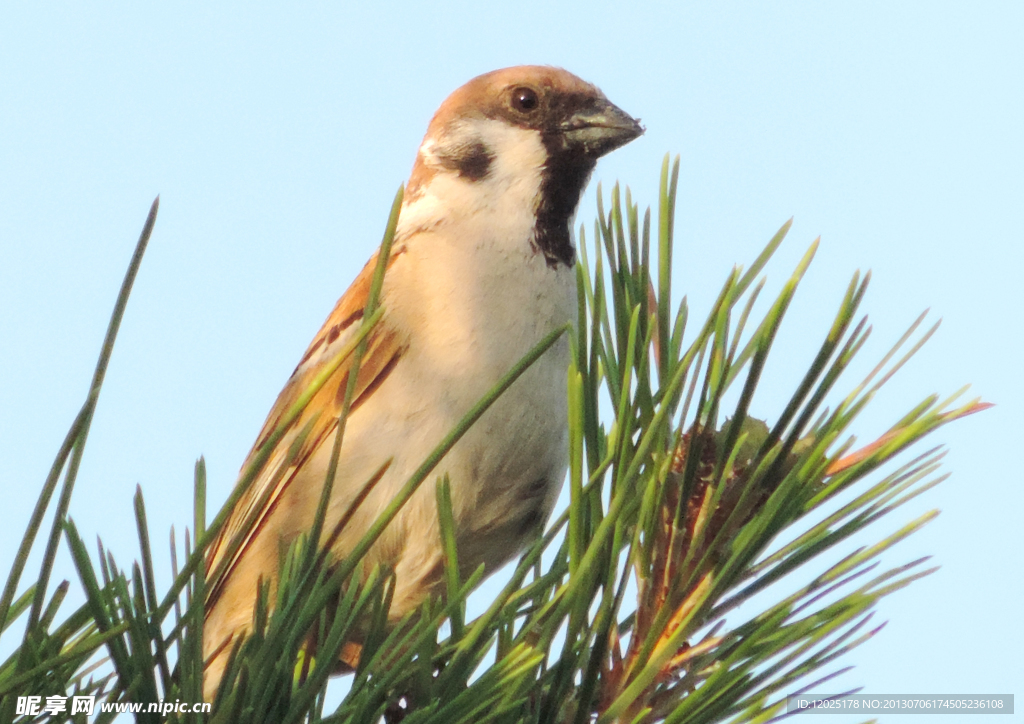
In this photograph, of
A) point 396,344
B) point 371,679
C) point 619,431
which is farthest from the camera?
point 396,344

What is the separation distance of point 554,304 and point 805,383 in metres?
1.75

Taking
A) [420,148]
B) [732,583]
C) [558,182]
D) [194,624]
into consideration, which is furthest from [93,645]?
[420,148]

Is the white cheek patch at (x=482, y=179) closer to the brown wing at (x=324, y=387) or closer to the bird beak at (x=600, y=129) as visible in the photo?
the bird beak at (x=600, y=129)

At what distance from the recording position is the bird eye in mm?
3969

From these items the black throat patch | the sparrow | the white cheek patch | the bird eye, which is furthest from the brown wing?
the bird eye

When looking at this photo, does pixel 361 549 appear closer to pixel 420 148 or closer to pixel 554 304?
pixel 554 304

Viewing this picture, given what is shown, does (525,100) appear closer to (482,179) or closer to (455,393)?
(482,179)

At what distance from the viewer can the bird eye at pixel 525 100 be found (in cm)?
397

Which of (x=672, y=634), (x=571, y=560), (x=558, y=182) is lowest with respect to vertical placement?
(x=672, y=634)

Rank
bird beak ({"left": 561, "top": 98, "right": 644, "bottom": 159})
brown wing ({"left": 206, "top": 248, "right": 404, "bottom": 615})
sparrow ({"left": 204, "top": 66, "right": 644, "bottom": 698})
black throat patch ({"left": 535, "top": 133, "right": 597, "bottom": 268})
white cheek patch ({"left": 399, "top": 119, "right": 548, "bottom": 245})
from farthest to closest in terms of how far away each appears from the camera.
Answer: bird beak ({"left": 561, "top": 98, "right": 644, "bottom": 159}), white cheek patch ({"left": 399, "top": 119, "right": 548, "bottom": 245}), black throat patch ({"left": 535, "top": 133, "right": 597, "bottom": 268}), brown wing ({"left": 206, "top": 248, "right": 404, "bottom": 615}), sparrow ({"left": 204, "top": 66, "right": 644, "bottom": 698})

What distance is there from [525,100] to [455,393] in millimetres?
1416

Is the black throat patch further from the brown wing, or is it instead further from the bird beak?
the brown wing

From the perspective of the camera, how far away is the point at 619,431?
60.2 inches

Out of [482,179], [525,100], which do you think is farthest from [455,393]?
[525,100]
